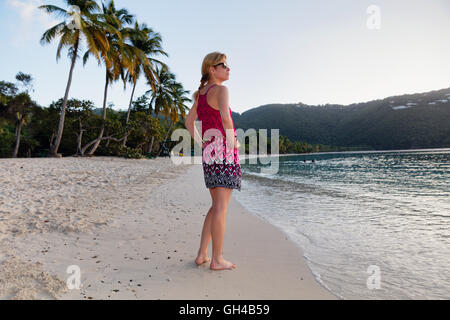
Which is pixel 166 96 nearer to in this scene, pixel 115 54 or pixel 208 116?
pixel 115 54

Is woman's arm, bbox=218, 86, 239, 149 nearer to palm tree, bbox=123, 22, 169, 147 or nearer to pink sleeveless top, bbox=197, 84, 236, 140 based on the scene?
pink sleeveless top, bbox=197, 84, 236, 140

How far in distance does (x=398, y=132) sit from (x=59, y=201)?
80.3 meters

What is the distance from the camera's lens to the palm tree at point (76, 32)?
45.9 feet

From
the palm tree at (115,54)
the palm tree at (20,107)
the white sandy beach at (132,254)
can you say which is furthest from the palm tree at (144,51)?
the white sandy beach at (132,254)

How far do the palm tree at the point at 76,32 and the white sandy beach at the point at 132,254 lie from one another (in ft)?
39.6

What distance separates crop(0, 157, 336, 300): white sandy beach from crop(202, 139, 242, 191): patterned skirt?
0.79 meters

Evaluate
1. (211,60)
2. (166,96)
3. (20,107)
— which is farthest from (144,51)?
(211,60)

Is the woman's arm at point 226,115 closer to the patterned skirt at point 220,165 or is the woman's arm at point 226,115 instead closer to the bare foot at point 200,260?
the patterned skirt at point 220,165

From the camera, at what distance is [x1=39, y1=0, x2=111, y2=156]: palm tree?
1399 centimetres

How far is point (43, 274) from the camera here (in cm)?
189

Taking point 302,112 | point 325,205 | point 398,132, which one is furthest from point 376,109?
point 325,205

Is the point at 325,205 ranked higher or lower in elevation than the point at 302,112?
lower

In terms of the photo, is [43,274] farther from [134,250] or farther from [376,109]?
[376,109]
